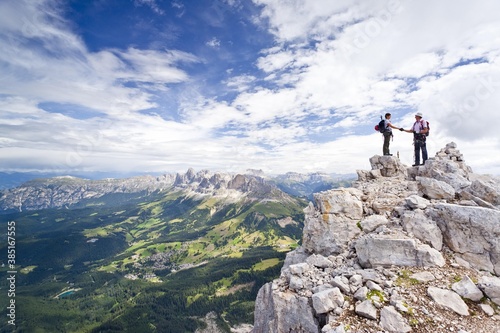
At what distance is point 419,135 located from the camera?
29469mm

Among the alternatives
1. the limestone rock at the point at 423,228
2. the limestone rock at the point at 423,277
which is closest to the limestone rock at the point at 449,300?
the limestone rock at the point at 423,277

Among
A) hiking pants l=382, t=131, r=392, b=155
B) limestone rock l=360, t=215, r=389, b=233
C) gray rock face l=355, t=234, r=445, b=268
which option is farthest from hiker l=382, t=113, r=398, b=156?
gray rock face l=355, t=234, r=445, b=268

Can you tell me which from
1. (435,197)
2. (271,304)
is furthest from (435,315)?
(435,197)

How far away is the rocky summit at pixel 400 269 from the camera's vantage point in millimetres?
12969

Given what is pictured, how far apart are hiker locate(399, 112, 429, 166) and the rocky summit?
22.0ft

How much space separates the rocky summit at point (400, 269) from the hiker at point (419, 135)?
22.0 ft

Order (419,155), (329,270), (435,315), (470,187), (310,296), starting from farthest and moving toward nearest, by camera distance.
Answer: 1. (419,155)
2. (470,187)
3. (329,270)
4. (310,296)
5. (435,315)

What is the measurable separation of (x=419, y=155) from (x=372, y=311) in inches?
962

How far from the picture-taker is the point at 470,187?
804 inches

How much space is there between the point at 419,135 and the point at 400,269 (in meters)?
19.9

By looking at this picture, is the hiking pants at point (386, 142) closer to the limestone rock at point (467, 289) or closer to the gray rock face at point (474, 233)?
the gray rock face at point (474, 233)

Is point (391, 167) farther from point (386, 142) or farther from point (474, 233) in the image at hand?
point (474, 233)

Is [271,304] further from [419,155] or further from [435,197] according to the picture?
[419,155]

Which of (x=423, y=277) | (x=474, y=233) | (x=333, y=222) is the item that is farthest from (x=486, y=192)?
(x=333, y=222)
